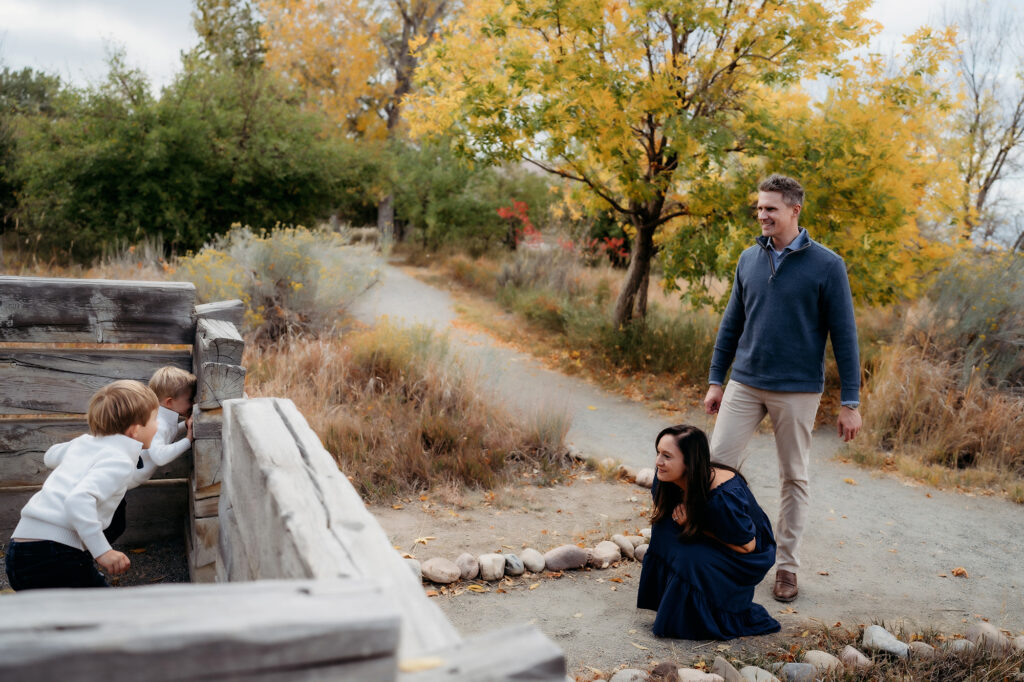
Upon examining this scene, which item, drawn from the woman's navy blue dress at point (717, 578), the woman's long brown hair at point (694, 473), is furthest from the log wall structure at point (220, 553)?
the woman's navy blue dress at point (717, 578)

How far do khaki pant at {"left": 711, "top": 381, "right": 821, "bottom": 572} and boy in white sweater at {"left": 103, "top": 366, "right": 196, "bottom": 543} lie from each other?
258 cm

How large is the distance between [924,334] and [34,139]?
40.6 ft

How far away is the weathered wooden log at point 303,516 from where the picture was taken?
4.14 feet

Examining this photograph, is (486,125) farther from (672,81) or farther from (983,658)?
(983,658)

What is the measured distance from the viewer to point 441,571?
12.6 feet

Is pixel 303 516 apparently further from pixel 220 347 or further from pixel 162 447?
pixel 162 447

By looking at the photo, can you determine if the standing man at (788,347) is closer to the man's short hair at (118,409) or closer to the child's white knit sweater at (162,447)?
the child's white knit sweater at (162,447)

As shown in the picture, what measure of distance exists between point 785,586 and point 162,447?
3055 mm

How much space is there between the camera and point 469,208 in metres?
17.8

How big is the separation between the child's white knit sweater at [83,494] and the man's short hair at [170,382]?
43 centimetres

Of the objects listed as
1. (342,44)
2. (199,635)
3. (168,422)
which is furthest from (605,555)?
(342,44)

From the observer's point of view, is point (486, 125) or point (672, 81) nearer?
point (672, 81)

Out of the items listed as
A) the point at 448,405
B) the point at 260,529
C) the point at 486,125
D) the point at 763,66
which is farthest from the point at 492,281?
the point at 260,529

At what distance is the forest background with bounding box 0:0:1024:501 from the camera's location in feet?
23.2
